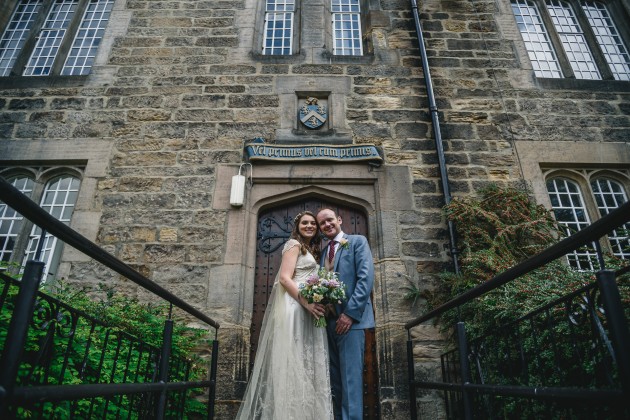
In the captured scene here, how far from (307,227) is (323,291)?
738 millimetres

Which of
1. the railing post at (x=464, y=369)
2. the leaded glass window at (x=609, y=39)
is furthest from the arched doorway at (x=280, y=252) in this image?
the leaded glass window at (x=609, y=39)

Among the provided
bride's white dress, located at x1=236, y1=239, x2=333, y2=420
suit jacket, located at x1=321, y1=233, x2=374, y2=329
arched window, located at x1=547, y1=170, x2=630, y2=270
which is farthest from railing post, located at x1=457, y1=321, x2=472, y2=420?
arched window, located at x1=547, y1=170, x2=630, y2=270

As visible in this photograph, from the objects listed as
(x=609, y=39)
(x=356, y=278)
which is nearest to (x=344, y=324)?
(x=356, y=278)

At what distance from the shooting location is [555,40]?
257 inches

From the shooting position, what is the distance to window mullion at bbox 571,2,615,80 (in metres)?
6.22

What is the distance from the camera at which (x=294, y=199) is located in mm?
5086

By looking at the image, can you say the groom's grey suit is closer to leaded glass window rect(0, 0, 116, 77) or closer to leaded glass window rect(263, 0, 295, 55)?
leaded glass window rect(263, 0, 295, 55)

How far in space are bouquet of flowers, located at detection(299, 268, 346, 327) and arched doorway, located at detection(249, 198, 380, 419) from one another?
1.73m

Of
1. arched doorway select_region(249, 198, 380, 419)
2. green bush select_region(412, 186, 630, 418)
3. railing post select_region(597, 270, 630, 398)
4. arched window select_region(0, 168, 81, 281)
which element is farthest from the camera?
arched window select_region(0, 168, 81, 281)

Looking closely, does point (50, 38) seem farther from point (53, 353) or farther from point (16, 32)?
point (53, 353)

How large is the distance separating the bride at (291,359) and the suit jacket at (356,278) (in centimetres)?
22

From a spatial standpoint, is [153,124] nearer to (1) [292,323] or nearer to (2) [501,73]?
(1) [292,323]

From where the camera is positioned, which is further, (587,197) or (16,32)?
(16,32)

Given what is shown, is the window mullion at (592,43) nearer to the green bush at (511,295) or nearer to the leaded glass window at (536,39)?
the leaded glass window at (536,39)
